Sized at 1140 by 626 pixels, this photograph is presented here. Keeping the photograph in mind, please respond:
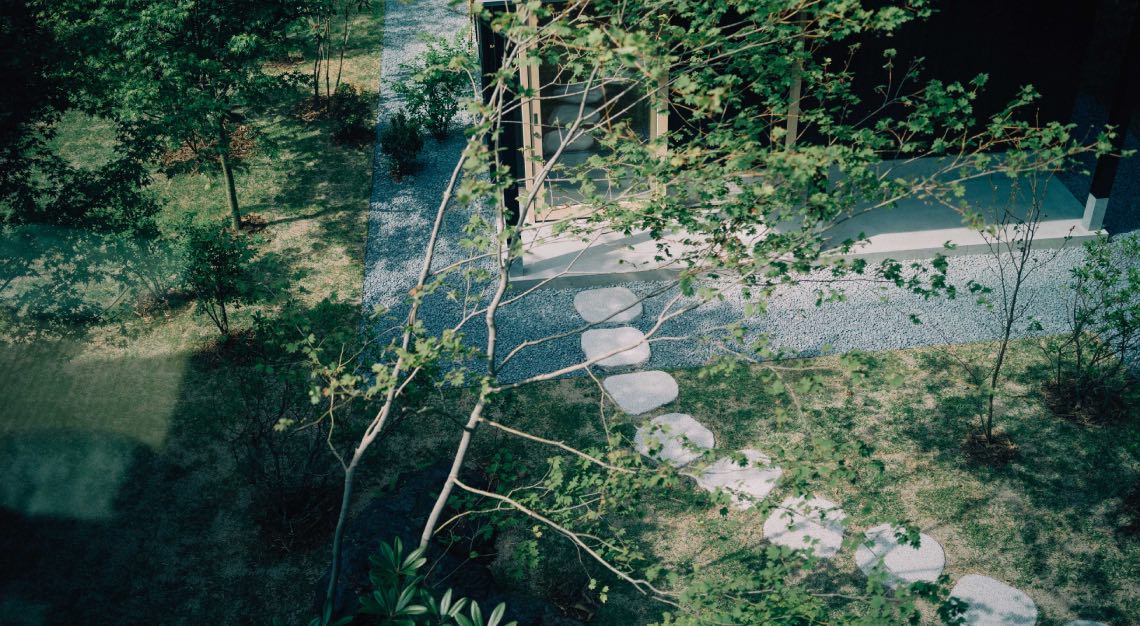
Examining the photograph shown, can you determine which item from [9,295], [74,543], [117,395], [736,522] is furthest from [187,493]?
[736,522]

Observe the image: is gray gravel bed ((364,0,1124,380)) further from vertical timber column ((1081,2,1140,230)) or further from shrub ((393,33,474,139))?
shrub ((393,33,474,139))

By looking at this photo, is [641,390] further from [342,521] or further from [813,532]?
[342,521]

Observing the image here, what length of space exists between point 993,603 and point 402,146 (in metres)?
8.84

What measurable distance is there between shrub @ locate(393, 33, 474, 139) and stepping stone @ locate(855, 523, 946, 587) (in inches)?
304

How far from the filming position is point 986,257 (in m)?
9.81

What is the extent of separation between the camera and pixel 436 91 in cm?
1257

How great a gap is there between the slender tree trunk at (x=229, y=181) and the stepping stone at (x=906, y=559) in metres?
7.83

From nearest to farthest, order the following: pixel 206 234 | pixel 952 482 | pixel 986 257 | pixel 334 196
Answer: pixel 952 482
pixel 206 234
pixel 986 257
pixel 334 196

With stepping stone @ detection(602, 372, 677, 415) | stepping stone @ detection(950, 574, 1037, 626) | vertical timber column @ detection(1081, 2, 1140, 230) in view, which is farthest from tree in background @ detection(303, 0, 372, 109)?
stepping stone @ detection(950, 574, 1037, 626)

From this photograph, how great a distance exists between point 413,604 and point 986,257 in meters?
8.14

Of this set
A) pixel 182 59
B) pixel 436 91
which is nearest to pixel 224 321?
pixel 182 59

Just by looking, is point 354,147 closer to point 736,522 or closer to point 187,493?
point 187,493

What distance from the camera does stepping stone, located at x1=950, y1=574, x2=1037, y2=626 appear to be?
6.20 meters

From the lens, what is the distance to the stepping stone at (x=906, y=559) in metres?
6.58
